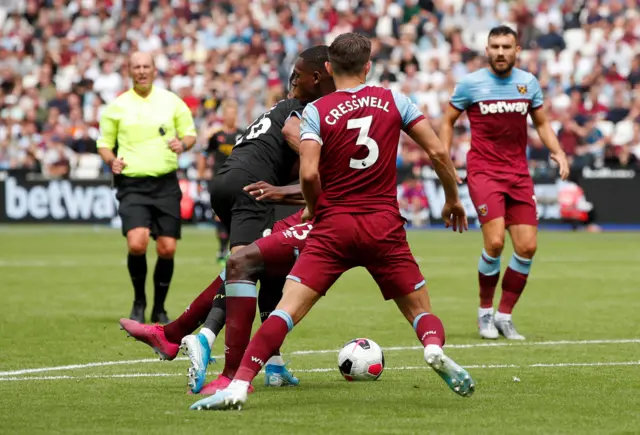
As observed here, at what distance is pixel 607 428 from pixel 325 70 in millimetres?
2985

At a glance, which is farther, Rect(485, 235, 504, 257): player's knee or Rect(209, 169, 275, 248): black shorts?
Rect(485, 235, 504, 257): player's knee

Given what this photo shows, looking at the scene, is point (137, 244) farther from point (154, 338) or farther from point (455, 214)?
point (455, 214)

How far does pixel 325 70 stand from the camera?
8234 millimetres

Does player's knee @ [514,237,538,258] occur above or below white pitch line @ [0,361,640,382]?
above

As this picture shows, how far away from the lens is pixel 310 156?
7.13 m

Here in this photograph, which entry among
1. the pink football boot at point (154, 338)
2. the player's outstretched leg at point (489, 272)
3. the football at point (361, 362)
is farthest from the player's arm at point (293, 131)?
the player's outstretched leg at point (489, 272)

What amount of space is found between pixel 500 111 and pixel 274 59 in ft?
72.8

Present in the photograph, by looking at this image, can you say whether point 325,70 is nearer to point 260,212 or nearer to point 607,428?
point 260,212

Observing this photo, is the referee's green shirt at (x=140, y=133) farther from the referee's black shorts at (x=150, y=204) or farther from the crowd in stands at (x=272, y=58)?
the crowd in stands at (x=272, y=58)

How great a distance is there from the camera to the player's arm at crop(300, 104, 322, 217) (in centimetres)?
711

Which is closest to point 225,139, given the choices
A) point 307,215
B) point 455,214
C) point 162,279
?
point 162,279

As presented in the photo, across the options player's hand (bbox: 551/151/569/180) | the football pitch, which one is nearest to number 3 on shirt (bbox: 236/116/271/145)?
the football pitch

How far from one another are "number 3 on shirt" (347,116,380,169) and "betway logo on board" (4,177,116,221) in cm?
2244

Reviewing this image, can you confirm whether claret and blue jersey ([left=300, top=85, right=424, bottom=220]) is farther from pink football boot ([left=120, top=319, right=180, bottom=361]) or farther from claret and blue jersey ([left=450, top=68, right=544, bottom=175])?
claret and blue jersey ([left=450, top=68, right=544, bottom=175])
